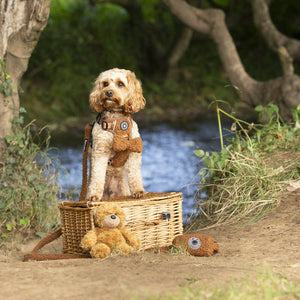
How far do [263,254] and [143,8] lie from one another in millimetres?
13719

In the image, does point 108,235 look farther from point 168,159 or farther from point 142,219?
point 168,159

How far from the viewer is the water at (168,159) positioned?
580 centimetres

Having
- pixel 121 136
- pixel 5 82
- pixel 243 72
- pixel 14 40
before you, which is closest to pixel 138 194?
pixel 121 136

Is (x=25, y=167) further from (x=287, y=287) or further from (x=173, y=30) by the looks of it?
(x=173, y=30)

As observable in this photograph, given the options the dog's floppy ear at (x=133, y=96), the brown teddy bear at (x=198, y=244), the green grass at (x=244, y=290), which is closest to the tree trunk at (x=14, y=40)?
the dog's floppy ear at (x=133, y=96)

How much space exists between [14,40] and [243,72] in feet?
11.0

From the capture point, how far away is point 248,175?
4652 millimetres

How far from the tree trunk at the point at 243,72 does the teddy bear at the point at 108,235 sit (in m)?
3.71

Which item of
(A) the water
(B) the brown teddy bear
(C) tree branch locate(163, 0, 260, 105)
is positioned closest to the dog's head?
(B) the brown teddy bear

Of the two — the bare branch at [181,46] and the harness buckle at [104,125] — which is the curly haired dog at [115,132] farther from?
the bare branch at [181,46]

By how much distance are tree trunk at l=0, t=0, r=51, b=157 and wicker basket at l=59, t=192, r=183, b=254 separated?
1440 millimetres

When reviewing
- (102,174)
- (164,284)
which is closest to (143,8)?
(102,174)

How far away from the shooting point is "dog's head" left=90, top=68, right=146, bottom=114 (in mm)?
3607

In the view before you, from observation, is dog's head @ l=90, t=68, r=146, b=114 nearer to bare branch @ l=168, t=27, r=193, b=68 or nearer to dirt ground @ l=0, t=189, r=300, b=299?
dirt ground @ l=0, t=189, r=300, b=299
